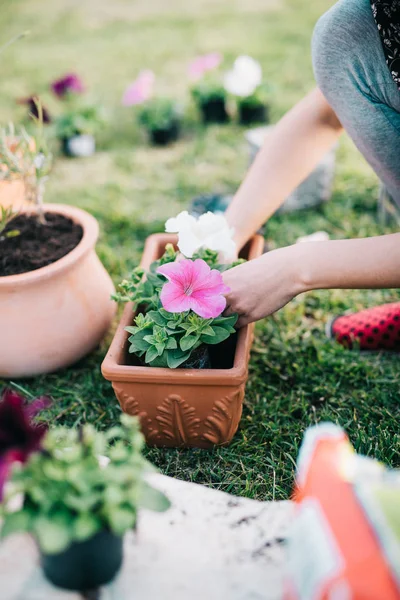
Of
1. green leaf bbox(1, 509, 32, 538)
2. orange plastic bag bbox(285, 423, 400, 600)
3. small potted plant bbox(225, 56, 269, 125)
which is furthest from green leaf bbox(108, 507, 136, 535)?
small potted plant bbox(225, 56, 269, 125)

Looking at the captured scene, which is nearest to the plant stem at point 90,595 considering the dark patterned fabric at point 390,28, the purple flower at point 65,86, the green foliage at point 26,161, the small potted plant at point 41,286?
the small potted plant at point 41,286

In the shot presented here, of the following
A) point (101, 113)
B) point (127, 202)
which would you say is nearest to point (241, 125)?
point (101, 113)

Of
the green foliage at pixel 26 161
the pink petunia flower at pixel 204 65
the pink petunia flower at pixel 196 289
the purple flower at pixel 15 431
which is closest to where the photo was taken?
the purple flower at pixel 15 431

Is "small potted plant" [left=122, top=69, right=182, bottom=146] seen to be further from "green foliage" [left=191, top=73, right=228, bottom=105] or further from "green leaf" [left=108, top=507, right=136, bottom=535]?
"green leaf" [left=108, top=507, right=136, bottom=535]

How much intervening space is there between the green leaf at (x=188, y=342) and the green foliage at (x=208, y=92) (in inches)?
83.7

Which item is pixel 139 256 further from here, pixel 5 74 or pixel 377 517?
pixel 5 74

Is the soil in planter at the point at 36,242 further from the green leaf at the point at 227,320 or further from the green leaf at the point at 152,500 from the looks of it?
the green leaf at the point at 152,500

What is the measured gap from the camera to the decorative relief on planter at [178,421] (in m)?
1.29

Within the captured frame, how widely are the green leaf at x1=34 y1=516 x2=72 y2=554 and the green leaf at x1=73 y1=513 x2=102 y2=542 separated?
1 cm

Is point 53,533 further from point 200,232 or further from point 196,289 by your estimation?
point 200,232

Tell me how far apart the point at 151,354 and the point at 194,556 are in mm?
415

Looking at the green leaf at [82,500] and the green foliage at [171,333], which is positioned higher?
the green leaf at [82,500]

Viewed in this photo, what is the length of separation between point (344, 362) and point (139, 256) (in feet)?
2.86

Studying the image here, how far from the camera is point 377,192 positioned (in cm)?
246
